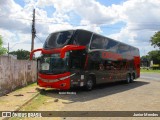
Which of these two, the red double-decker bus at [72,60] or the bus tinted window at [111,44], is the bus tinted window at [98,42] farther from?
the bus tinted window at [111,44]

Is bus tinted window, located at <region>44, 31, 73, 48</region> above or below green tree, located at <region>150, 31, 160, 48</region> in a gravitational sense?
below

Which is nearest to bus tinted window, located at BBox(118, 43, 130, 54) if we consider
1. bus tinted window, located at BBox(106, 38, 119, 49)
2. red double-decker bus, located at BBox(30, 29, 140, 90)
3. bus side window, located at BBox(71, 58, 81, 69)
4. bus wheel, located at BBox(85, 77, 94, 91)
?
bus tinted window, located at BBox(106, 38, 119, 49)

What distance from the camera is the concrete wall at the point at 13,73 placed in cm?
1780

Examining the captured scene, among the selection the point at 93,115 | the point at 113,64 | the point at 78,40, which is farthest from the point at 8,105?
the point at 113,64

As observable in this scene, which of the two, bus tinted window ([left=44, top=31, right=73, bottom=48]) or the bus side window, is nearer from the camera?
the bus side window

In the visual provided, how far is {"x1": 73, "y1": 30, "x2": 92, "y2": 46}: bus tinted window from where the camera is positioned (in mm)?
18969

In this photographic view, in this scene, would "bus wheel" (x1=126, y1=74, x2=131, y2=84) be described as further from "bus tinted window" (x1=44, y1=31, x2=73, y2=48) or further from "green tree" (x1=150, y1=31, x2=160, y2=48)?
"green tree" (x1=150, y1=31, x2=160, y2=48)

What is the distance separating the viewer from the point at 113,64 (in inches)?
989

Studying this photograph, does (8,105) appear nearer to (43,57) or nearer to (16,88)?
(43,57)

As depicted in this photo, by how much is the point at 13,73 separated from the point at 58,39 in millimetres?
3706

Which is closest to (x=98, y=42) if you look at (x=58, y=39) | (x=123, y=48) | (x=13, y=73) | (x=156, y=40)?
(x=58, y=39)

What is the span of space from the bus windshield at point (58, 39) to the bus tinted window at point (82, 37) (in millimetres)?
378

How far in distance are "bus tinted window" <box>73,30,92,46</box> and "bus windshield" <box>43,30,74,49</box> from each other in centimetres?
38

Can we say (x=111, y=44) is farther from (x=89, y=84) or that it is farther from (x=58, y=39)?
(x=58, y=39)
